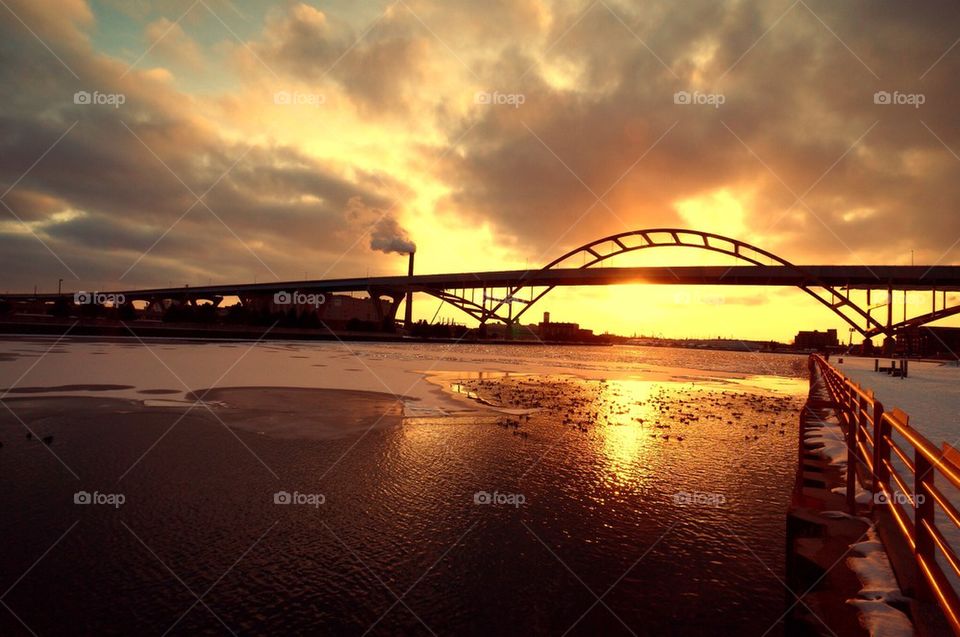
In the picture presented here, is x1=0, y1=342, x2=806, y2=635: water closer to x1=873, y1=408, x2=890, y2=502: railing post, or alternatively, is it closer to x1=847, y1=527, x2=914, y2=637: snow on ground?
x1=847, y1=527, x2=914, y2=637: snow on ground

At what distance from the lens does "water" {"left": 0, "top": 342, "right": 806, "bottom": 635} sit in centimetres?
507

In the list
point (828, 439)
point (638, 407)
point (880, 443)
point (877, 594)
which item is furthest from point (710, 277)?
point (877, 594)

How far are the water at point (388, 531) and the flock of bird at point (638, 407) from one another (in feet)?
7.54

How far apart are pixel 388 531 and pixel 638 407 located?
16135 mm

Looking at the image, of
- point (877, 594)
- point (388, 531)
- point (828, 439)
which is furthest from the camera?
point (828, 439)

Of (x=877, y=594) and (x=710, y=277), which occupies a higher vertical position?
(x=710, y=277)

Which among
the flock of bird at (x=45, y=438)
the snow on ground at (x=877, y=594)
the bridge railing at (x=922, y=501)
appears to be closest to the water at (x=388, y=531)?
the flock of bird at (x=45, y=438)

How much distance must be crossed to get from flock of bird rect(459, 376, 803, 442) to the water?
2.30m

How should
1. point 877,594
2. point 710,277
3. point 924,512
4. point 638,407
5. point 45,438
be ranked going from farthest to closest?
point 710,277
point 638,407
point 45,438
point 877,594
point 924,512

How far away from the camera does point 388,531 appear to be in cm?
696

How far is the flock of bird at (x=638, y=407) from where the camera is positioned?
16016 millimetres

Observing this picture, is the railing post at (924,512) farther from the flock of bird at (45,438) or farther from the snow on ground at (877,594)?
the flock of bird at (45,438)

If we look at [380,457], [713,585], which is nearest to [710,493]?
[713,585]

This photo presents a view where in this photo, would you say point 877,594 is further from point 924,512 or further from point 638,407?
point 638,407
